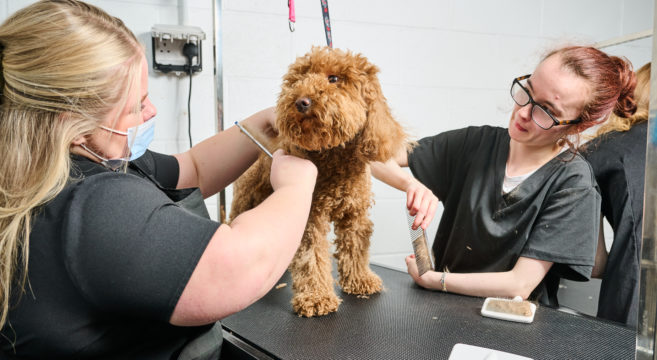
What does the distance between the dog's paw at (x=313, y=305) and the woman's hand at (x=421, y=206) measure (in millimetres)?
240

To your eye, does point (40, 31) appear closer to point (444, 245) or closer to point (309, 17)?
point (309, 17)

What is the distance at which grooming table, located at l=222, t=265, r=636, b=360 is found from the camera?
30.1 inches

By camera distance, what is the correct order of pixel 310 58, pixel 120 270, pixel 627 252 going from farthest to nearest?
1. pixel 627 252
2. pixel 310 58
3. pixel 120 270

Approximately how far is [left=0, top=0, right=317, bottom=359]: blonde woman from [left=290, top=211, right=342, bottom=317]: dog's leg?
303 millimetres

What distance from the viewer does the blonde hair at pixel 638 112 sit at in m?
1.23

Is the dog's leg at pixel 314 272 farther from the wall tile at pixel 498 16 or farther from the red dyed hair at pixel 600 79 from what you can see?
the wall tile at pixel 498 16

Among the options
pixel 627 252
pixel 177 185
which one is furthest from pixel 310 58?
pixel 627 252

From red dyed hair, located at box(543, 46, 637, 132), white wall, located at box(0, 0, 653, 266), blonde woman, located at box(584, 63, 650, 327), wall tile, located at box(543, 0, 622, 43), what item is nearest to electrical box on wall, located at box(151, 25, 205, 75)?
white wall, located at box(0, 0, 653, 266)

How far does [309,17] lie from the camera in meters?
1.51

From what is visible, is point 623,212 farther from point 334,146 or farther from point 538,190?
point 334,146

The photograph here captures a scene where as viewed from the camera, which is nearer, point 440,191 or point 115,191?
point 115,191

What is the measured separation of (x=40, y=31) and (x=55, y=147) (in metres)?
0.15

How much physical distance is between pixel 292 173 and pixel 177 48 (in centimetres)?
103

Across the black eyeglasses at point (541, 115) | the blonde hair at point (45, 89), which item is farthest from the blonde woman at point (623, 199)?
the blonde hair at point (45, 89)
